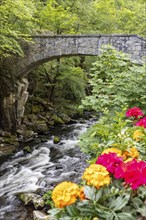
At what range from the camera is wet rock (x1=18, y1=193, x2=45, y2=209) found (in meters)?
4.92

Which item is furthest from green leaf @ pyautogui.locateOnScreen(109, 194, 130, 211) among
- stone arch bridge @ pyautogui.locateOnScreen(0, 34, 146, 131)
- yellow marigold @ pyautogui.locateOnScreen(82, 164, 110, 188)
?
stone arch bridge @ pyautogui.locateOnScreen(0, 34, 146, 131)

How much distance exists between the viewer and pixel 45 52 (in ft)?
29.4

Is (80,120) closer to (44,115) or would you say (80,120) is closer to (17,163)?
(44,115)

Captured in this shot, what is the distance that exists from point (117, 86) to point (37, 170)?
410 cm

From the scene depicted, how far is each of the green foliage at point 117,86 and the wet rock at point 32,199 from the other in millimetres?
2283

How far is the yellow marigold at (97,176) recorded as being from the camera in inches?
54.5

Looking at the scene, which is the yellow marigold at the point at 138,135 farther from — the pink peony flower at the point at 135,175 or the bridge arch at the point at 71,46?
the bridge arch at the point at 71,46

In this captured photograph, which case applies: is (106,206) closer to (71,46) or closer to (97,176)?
(97,176)

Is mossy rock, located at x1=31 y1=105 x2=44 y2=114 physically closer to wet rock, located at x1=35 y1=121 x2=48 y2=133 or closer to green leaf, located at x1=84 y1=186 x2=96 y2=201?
wet rock, located at x1=35 y1=121 x2=48 y2=133

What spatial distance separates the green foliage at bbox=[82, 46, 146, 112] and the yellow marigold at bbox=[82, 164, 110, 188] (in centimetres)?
217

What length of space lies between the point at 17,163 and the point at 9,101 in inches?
109

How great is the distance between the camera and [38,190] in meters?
5.75

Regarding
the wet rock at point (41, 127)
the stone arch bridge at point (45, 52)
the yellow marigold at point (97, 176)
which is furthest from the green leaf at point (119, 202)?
the wet rock at point (41, 127)

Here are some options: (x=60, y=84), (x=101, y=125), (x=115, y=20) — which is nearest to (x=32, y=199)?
(x=101, y=125)
